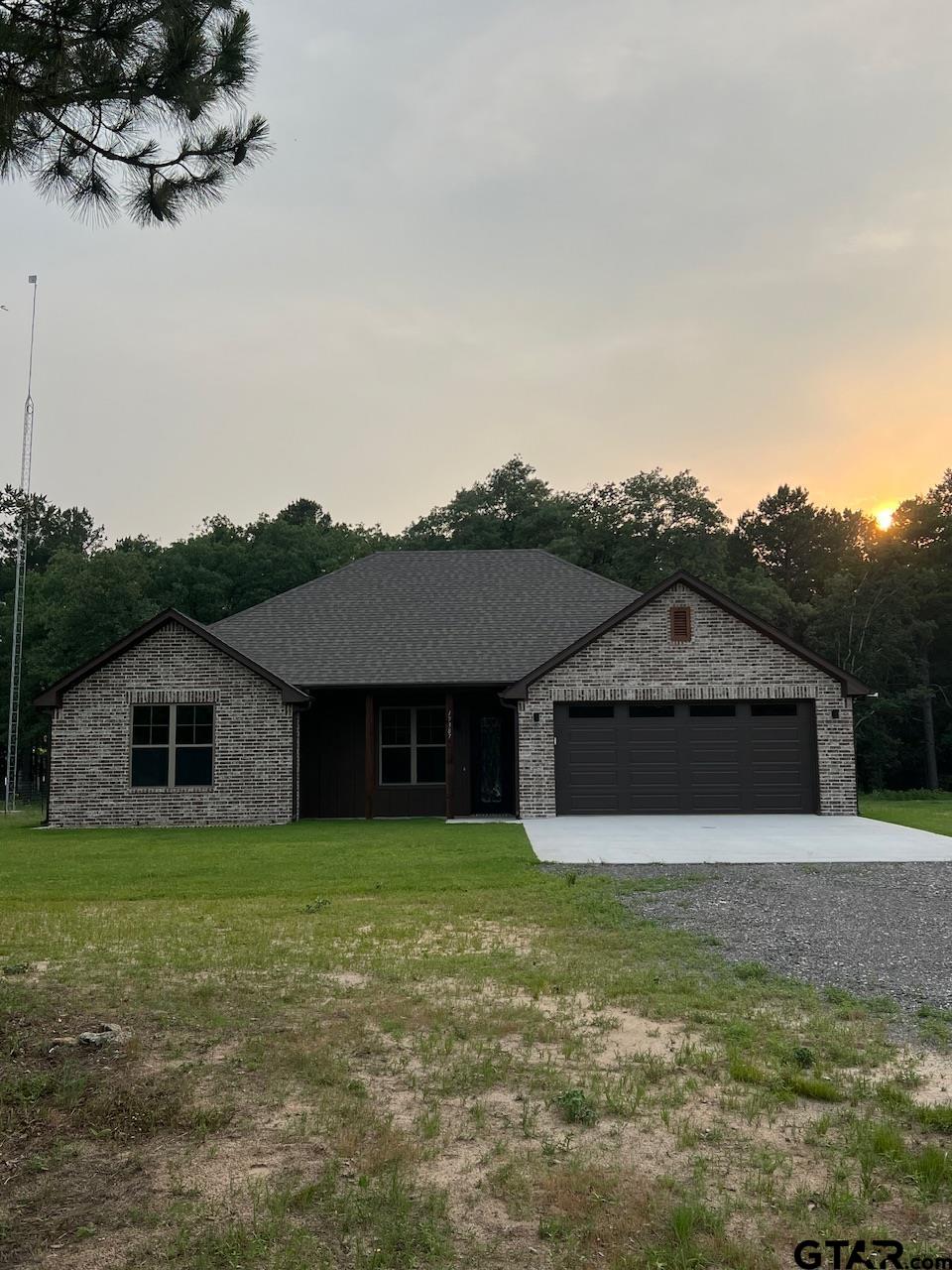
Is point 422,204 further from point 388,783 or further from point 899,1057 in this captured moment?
point 899,1057

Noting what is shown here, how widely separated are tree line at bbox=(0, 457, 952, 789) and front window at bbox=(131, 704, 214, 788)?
2298 cm

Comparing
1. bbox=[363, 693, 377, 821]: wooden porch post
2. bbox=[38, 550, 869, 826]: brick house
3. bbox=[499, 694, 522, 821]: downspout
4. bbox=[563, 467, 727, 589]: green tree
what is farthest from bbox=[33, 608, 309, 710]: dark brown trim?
bbox=[563, 467, 727, 589]: green tree

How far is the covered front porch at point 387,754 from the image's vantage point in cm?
2012

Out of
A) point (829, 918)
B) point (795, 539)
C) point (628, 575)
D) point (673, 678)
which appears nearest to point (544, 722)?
point (673, 678)

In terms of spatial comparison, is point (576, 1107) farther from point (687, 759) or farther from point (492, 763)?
point (492, 763)

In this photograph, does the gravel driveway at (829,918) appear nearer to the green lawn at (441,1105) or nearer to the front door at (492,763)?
the green lawn at (441,1105)

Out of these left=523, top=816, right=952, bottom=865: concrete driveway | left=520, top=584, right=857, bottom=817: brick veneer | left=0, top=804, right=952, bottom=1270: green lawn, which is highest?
left=520, top=584, right=857, bottom=817: brick veneer

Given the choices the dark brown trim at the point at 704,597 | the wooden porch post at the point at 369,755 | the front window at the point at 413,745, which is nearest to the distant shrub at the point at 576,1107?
the dark brown trim at the point at 704,597

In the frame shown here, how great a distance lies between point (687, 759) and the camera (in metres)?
19.0

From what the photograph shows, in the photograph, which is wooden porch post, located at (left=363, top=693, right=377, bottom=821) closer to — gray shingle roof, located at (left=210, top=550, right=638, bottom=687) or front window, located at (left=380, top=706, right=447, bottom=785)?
front window, located at (left=380, top=706, right=447, bottom=785)

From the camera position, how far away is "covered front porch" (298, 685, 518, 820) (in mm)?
20125

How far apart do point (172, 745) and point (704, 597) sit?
12.0m

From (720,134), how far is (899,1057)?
51.9 feet

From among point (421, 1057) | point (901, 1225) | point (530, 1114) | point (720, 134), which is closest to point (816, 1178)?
point (901, 1225)
